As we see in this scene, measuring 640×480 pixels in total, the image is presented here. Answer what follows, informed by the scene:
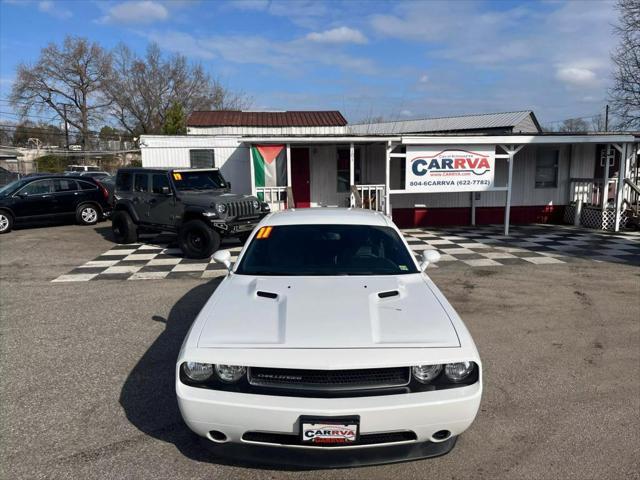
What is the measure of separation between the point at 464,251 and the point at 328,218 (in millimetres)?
6770

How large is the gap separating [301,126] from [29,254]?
34.9 ft

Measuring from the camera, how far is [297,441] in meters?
2.36

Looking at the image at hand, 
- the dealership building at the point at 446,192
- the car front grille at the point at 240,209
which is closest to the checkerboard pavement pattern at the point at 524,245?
the dealership building at the point at 446,192

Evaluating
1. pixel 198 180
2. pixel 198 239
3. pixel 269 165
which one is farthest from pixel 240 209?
pixel 269 165

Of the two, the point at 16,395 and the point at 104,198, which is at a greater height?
the point at 104,198

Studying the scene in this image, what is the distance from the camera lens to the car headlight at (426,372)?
8.15 ft

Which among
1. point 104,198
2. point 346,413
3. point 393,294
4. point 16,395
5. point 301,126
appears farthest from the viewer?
point 301,126

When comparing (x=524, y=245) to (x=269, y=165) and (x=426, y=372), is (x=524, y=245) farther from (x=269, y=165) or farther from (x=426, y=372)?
(x=426, y=372)

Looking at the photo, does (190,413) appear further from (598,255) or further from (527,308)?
(598,255)

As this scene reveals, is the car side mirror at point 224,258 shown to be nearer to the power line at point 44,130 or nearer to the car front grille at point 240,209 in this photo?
the car front grille at point 240,209

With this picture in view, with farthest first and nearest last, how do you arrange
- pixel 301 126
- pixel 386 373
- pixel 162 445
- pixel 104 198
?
pixel 301 126, pixel 104 198, pixel 162 445, pixel 386 373

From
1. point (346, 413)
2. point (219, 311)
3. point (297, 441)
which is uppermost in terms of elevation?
point (219, 311)

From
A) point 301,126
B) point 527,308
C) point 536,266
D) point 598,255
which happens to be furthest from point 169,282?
point 301,126

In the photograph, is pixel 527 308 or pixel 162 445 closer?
pixel 162 445
